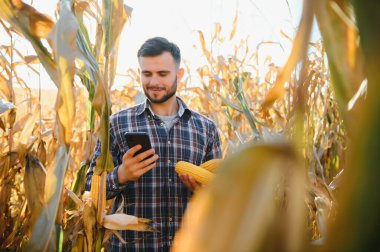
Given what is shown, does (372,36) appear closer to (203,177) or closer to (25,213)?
(203,177)

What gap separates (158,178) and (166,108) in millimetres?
357

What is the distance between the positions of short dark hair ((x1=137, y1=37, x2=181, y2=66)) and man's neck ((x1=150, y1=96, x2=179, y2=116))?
0.20 meters

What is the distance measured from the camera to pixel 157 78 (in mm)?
1848

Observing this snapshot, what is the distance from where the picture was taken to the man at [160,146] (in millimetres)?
1732

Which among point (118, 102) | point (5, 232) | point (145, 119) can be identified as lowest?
point (5, 232)

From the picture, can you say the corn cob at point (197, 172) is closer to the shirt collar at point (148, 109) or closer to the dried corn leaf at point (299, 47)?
the shirt collar at point (148, 109)

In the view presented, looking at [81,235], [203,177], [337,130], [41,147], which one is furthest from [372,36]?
[337,130]

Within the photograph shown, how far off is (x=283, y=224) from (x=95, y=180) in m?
0.84

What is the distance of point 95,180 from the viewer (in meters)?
1.04

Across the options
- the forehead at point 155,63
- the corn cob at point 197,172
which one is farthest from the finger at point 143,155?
the forehead at point 155,63

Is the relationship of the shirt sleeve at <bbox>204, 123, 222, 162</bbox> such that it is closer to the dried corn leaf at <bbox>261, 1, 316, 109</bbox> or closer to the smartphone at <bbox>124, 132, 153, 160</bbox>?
the smartphone at <bbox>124, 132, 153, 160</bbox>

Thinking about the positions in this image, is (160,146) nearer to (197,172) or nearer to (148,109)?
(148,109)

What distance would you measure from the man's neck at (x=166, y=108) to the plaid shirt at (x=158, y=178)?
0.15 ft

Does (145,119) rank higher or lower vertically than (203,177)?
higher
